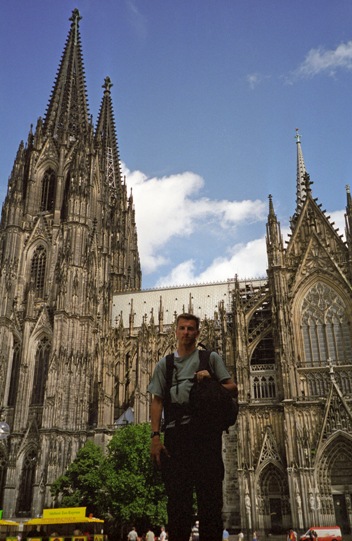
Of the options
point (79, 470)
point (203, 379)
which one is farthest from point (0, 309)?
point (203, 379)

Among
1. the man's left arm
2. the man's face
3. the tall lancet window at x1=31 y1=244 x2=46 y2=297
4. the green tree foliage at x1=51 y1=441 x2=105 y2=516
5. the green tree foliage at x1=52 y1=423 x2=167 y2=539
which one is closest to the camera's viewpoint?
the man's left arm

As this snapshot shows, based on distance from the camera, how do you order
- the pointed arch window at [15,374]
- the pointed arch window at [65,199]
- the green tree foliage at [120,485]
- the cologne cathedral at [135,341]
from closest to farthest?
1. the green tree foliage at [120,485]
2. the cologne cathedral at [135,341]
3. the pointed arch window at [15,374]
4. the pointed arch window at [65,199]

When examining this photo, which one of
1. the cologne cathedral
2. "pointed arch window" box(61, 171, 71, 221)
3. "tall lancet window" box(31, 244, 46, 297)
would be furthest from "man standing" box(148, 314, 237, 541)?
"pointed arch window" box(61, 171, 71, 221)

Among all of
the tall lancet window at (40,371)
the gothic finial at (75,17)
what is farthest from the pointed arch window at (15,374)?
the gothic finial at (75,17)

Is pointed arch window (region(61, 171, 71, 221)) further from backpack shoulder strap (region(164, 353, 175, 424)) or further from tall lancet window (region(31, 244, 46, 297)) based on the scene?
backpack shoulder strap (region(164, 353, 175, 424))

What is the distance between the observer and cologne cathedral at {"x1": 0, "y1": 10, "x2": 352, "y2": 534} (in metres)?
37.0

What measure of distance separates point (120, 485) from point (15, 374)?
18.6 metres

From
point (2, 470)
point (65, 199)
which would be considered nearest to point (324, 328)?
point (2, 470)

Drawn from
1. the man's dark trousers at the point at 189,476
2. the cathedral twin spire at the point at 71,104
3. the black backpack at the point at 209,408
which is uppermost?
the cathedral twin spire at the point at 71,104

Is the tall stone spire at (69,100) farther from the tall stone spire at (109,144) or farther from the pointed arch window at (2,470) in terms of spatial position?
the pointed arch window at (2,470)

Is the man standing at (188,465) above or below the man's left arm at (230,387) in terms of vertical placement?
below

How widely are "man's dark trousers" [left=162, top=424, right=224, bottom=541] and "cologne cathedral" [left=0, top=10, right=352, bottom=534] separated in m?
33.6

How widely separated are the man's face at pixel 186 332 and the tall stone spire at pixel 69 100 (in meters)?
57.5

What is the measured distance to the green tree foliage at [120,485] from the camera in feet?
113
